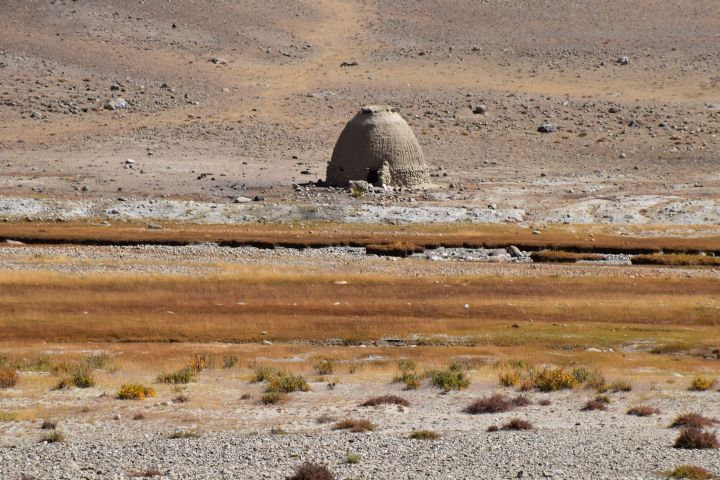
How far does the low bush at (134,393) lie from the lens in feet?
106

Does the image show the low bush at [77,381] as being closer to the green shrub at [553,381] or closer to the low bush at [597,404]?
the green shrub at [553,381]

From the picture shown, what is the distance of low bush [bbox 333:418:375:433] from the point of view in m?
28.9

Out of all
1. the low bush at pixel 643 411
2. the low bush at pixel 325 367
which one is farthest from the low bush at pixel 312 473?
the low bush at pixel 325 367

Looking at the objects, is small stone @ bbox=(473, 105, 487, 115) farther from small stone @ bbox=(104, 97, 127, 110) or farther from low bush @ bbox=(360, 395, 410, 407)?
low bush @ bbox=(360, 395, 410, 407)

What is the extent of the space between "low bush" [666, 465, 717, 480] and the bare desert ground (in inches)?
11.7

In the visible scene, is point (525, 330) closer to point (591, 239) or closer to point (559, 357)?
point (559, 357)

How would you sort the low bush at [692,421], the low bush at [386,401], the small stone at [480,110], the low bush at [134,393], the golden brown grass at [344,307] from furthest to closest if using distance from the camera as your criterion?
the small stone at [480,110]
the golden brown grass at [344,307]
the low bush at [134,393]
the low bush at [386,401]
the low bush at [692,421]

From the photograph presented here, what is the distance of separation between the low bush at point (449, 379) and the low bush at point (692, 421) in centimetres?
657

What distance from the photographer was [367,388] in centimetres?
3425

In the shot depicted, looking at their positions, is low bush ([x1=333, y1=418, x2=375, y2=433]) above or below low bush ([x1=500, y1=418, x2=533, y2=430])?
below

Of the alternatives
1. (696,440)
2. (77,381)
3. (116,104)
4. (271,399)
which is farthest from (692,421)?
(116,104)

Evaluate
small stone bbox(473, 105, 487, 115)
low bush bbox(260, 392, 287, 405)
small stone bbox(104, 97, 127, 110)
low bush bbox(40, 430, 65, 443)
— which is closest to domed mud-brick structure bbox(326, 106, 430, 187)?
small stone bbox(473, 105, 487, 115)

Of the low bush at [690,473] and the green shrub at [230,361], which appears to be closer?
the low bush at [690,473]

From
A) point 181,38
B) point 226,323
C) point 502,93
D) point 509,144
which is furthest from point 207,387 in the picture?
point 181,38
